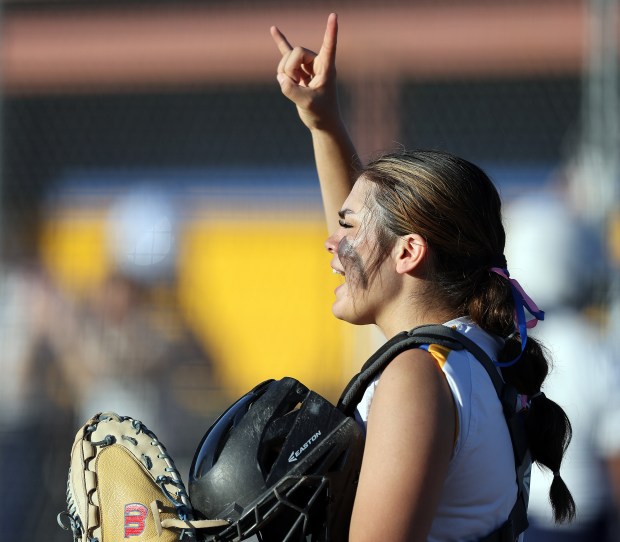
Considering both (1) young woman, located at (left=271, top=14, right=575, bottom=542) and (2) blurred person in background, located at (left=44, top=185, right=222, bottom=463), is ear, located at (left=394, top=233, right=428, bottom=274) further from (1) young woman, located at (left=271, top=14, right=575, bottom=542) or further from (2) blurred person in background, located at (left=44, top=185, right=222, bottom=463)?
(2) blurred person in background, located at (left=44, top=185, right=222, bottom=463)

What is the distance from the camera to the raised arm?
207cm

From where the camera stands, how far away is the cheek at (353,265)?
1692 mm

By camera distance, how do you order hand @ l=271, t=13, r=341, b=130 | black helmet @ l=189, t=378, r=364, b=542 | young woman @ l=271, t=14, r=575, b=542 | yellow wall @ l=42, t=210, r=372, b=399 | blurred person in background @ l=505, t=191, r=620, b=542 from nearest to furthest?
young woman @ l=271, t=14, r=575, b=542, black helmet @ l=189, t=378, r=364, b=542, hand @ l=271, t=13, r=341, b=130, blurred person in background @ l=505, t=191, r=620, b=542, yellow wall @ l=42, t=210, r=372, b=399

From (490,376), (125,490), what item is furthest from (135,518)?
(490,376)

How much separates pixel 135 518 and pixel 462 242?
707mm

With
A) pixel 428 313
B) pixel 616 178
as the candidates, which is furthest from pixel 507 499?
pixel 616 178

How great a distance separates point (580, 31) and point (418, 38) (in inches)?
34.1

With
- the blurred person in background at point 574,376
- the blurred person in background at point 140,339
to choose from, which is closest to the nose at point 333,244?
the blurred person in background at point 574,376

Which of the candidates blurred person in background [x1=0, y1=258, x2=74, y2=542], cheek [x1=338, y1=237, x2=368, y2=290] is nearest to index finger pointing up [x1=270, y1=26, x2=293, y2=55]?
cheek [x1=338, y1=237, x2=368, y2=290]

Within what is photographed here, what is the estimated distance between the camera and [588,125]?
4902 mm

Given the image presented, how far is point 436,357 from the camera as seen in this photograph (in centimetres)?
152

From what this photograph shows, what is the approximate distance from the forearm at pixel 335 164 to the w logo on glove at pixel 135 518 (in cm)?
77

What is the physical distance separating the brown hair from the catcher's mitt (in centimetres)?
50

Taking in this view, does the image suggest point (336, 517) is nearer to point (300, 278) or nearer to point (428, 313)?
point (428, 313)
